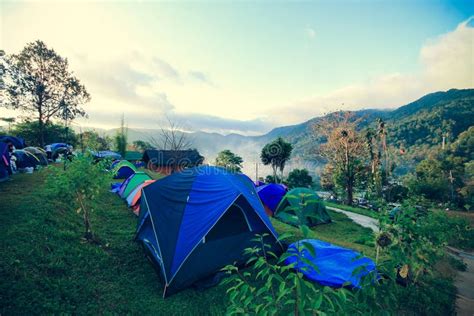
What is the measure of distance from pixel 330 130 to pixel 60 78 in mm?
29581

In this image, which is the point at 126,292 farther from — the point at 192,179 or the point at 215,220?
the point at 192,179

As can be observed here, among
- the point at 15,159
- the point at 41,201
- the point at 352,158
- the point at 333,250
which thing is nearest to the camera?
the point at 333,250

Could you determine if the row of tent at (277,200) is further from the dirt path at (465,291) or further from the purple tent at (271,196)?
the dirt path at (465,291)

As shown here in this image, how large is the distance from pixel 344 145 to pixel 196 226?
2068 centimetres

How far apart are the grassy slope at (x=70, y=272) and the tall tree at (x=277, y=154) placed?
68.7 ft

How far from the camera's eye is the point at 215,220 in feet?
14.7

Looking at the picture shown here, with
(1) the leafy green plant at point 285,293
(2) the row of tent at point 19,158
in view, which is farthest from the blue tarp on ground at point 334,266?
(2) the row of tent at point 19,158

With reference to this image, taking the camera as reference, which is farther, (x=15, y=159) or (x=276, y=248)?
(x=15, y=159)

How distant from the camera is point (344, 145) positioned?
69.1 feet

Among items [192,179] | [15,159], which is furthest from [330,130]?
[15,159]

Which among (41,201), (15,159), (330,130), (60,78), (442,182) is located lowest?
(442,182)

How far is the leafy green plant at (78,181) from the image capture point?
4.82 meters

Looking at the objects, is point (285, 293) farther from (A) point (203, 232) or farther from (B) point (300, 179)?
(B) point (300, 179)

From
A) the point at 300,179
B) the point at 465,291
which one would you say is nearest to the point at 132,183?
the point at 465,291
